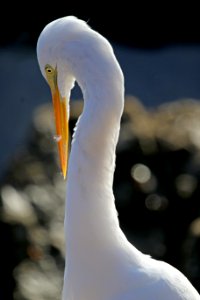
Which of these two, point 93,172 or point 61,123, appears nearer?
point 93,172

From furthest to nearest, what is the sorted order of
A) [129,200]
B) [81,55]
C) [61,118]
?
[129,200] < [61,118] < [81,55]

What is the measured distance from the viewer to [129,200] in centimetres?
428

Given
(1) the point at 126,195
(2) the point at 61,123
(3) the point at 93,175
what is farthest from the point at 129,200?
(3) the point at 93,175

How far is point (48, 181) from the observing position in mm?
4379

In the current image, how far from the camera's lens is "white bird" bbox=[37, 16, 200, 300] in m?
1.92

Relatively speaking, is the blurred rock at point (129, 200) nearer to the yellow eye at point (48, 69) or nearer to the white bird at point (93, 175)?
the white bird at point (93, 175)

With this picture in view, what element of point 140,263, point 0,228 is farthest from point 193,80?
point 140,263

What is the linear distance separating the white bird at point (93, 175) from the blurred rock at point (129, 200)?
1749mm

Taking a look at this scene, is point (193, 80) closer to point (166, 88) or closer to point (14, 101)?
point (166, 88)

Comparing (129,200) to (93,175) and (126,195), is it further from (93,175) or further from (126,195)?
(93,175)

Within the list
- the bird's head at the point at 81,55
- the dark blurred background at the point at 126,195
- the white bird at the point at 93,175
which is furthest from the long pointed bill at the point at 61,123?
the dark blurred background at the point at 126,195

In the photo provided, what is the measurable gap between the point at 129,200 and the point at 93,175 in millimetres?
2313

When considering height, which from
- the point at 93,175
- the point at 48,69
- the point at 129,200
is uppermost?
the point at 48,69

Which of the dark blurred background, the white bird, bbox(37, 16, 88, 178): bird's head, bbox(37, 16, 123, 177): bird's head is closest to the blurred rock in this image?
the dark blurred background
